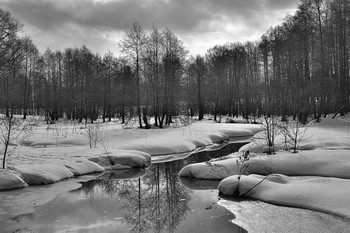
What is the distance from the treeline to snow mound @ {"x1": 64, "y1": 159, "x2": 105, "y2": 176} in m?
11.0

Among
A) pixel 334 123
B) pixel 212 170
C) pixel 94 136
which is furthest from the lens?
pixel 334 123

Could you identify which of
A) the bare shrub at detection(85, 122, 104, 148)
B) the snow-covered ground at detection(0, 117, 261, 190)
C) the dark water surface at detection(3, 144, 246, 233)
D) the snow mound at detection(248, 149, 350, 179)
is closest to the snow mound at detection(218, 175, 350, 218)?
the dark water surface at detection(3, 144, 246, 233)

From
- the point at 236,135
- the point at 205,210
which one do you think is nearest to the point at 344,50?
the point at 236,135

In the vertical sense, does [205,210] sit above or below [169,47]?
below

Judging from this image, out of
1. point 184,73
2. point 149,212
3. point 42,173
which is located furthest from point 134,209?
point 184,73

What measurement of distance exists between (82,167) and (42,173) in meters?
2.10

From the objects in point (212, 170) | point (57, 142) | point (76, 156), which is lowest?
point (212, 170)

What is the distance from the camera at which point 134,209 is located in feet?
26.0

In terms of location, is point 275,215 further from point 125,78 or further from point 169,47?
point 125,78

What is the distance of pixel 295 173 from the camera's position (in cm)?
1068

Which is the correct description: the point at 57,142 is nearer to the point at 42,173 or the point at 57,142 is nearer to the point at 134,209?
the point at 42,173

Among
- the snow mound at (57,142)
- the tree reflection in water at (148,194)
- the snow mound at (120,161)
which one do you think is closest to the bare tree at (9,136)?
the snow mound at (57,142)

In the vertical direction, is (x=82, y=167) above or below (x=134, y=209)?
above

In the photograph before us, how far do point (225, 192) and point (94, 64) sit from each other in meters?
42.7
